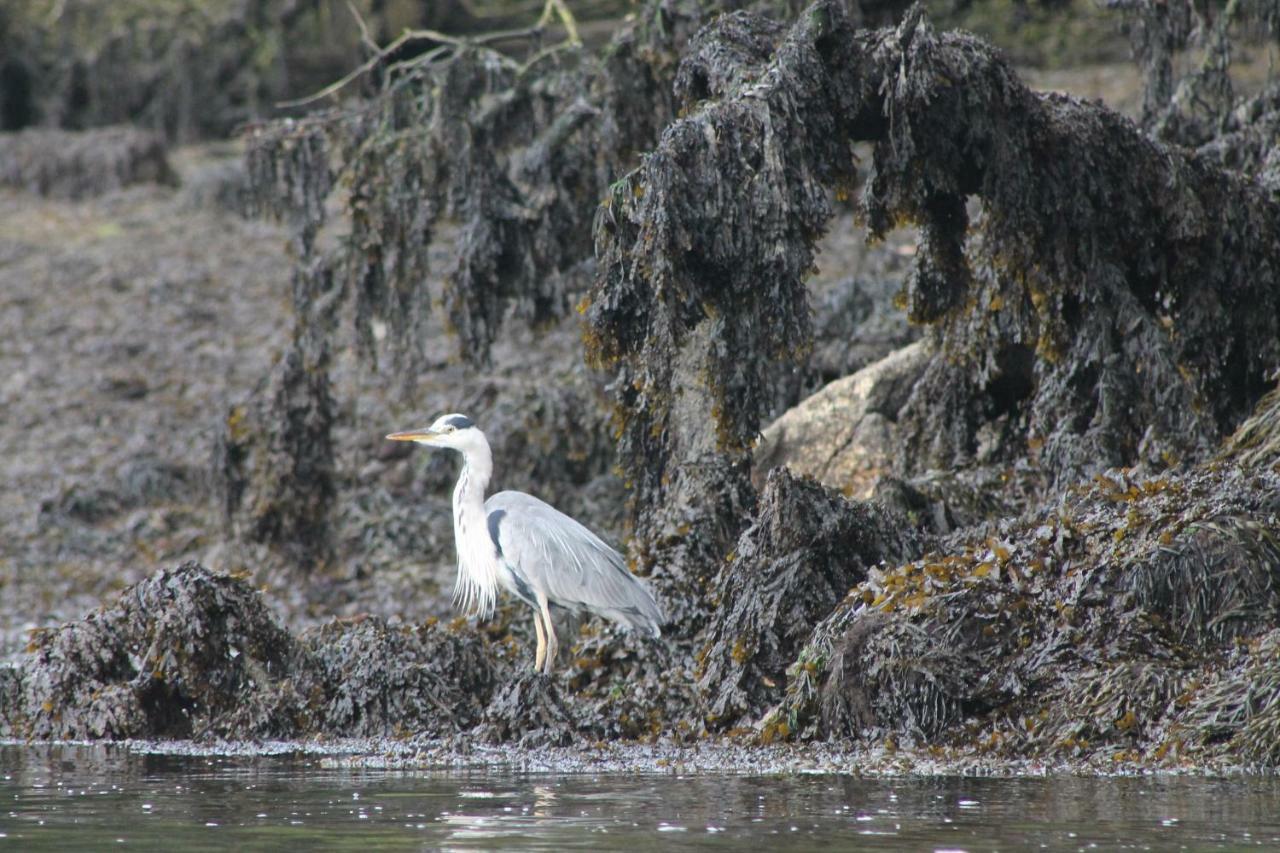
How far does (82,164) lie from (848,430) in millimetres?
Answer: 15867

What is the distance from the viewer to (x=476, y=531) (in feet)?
29.9

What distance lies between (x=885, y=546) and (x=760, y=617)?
0.85m

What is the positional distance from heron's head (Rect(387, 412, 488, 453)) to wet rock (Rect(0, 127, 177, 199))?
16201mm

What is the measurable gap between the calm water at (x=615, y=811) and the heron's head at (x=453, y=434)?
2.68m

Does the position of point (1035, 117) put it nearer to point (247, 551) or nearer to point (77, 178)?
point (247, 551)

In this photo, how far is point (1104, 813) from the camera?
5309mm

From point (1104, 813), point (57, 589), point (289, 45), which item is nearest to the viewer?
point (1104, 813)

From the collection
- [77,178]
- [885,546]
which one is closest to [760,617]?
[885,546]

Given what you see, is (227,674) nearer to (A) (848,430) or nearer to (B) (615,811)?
(B) (615,811)

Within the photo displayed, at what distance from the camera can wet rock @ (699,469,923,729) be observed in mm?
8070

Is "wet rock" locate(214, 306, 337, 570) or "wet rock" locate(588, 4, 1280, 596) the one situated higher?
"wet rock" locate(588, 4, 1280, 596)

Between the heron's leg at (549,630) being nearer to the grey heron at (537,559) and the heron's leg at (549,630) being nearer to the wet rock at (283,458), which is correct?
the grey heron at (537,559)

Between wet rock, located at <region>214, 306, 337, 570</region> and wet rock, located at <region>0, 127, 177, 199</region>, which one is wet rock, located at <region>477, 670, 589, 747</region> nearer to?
wet rock, located at <region>214, 306, 337, 570</region>

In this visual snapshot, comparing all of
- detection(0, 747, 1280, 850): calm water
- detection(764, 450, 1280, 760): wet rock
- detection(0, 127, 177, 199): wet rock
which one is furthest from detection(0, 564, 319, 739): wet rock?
detection(0, 127, 177, 199): wet rock
